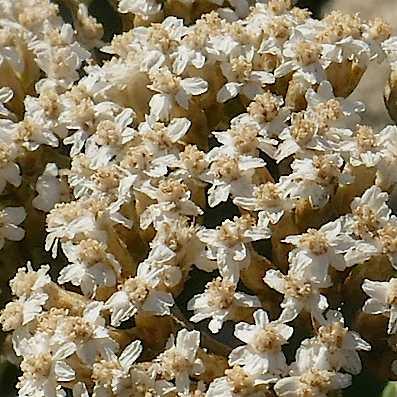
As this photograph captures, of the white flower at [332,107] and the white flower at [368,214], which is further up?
the white flower at [332,107]

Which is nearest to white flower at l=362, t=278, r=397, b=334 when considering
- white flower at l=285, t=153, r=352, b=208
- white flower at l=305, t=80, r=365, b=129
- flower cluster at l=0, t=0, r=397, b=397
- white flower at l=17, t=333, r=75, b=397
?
flower cluster at l=0, t=0, r=397, b=397

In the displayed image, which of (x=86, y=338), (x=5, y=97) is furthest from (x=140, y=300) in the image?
(x=5, y=97)

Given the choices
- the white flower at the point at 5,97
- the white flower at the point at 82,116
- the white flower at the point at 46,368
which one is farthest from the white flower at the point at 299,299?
the white flower at the point at 5,97

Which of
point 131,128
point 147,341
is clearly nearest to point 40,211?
point 131,128

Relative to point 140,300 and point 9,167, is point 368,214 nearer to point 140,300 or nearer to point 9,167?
point 140,300

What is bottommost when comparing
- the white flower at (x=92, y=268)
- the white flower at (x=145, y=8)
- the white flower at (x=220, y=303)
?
the white flower at (x=220, y=303)

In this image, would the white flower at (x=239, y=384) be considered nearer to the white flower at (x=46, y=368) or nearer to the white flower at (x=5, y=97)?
the white flower at (x=46, y=368)

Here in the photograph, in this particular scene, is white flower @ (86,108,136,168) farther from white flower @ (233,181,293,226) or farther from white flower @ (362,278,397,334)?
white flower @ (362,278,397,334)
